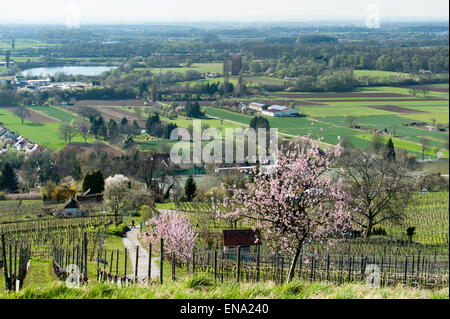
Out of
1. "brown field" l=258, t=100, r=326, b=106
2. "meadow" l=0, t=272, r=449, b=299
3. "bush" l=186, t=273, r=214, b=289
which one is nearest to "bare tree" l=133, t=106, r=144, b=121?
"brown field" l=258, t=100, r=326, b=106

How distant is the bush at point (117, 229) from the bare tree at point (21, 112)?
1587 inches

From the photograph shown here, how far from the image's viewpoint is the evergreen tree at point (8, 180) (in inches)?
1502

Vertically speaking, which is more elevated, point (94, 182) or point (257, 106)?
point (257, 106)

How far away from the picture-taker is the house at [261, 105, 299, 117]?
6362 centimetres

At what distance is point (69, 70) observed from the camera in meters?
99.3

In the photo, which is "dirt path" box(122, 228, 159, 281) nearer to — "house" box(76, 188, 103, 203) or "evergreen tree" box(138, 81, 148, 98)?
"house" box(76, 188, 103, 203)

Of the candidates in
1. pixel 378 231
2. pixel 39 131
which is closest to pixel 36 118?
pixel 39 131

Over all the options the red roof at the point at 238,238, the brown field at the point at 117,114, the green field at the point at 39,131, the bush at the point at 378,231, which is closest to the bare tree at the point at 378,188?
the bush at the point at 378,231

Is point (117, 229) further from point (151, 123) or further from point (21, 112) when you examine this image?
point (21, 112)

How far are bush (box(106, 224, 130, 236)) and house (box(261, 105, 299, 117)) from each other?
4034cm

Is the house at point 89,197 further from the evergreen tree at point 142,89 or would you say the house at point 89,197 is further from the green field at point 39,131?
the evergreen tree at point 142,89

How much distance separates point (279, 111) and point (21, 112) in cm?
2959

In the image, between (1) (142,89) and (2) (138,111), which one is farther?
(1) (142,89)

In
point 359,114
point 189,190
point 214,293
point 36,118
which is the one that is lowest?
point 189,190
